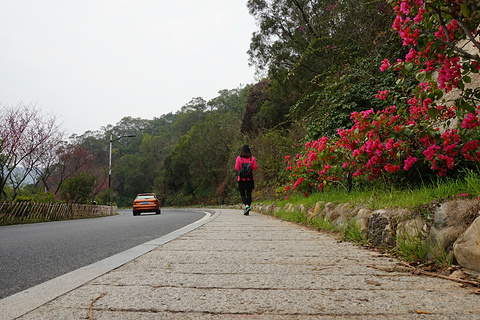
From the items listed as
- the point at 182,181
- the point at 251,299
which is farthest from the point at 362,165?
the point at 182,181

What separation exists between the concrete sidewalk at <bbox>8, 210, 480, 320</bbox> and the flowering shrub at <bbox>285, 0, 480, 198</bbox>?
1441 mm

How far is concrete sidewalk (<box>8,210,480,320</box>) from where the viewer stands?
5.17 ft

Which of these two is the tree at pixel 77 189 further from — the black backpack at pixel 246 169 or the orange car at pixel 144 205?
the black backpack at pixel 246 169

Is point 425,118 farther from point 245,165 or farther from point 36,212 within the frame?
point 36,212

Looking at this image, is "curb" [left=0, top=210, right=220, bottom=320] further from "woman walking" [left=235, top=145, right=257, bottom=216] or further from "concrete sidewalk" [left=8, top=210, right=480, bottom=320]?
"woman walking" [left=235, top=145, right=257, bottom=216]

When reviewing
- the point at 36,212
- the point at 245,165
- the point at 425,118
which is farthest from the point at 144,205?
the point at 425,118

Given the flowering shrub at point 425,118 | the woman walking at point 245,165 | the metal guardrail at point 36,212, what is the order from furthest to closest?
the metal guardrail at point 36,212 → the woman walking at point 245,165 → the flowering shrub at point 425,118

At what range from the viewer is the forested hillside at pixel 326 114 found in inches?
134

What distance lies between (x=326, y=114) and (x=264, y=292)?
766 centimetres

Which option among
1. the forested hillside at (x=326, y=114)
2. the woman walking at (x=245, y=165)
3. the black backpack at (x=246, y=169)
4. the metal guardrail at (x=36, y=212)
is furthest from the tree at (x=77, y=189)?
the black backpack at (x=246, y=169)

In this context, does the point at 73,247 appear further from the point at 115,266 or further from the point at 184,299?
the point at 184,299

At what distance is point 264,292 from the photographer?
6.26ft

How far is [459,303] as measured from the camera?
5.51 feet

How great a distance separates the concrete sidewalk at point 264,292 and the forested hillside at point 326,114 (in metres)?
1.42
